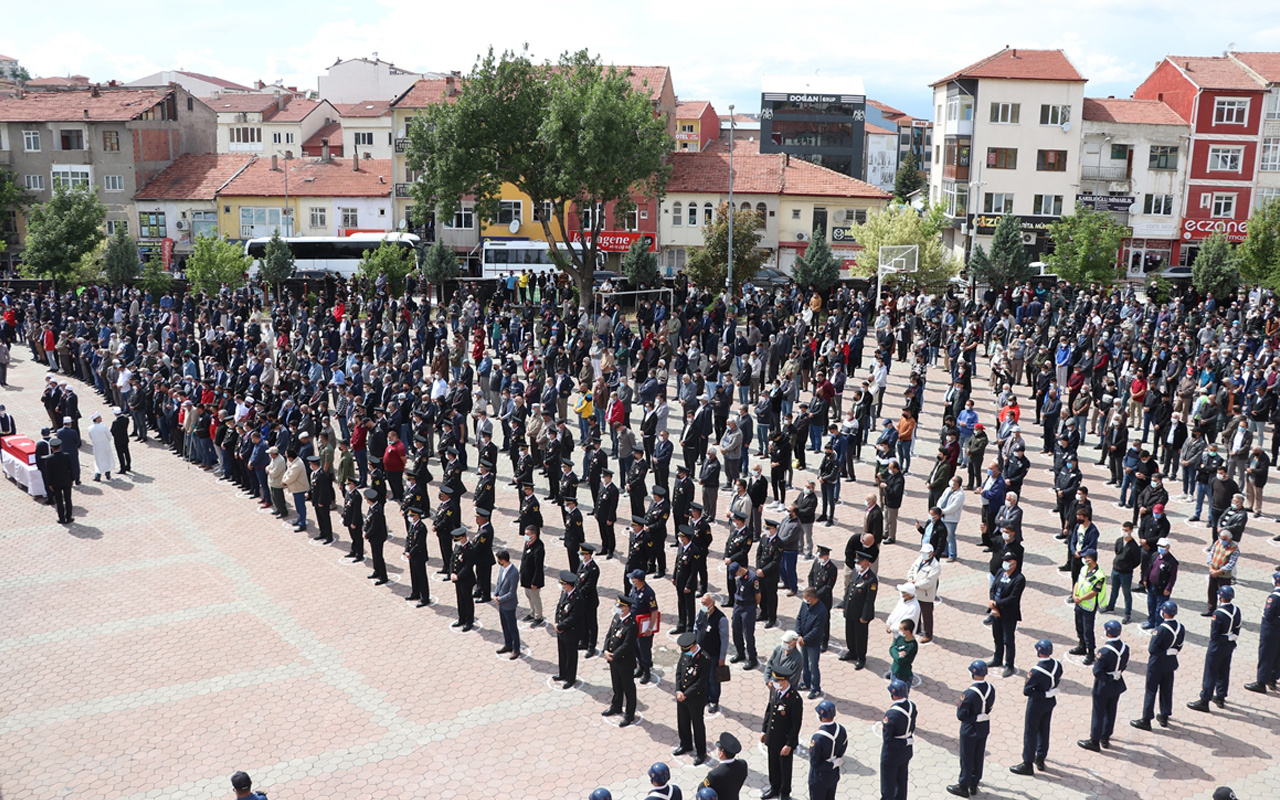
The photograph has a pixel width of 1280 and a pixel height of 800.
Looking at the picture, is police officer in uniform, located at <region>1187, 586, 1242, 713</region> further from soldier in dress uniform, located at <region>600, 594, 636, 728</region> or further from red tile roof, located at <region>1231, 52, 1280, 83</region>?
red tile roof, located at <region>1231, 52, 1280, 83</region>

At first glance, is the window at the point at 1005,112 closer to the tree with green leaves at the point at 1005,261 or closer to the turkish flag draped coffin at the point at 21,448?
the tree with green leaves at the point at 1005,261

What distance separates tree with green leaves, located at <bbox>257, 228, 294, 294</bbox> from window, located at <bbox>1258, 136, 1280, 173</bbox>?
147ft

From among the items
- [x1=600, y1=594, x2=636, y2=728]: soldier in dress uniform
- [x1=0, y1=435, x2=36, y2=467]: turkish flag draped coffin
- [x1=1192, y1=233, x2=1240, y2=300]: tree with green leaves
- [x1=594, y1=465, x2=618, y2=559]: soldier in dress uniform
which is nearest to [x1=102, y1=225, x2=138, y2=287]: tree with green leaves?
[x1=0, y1=435, x2=36, y2=467]: turkish flag draped coffin

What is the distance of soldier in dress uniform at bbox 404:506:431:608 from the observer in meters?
14.7

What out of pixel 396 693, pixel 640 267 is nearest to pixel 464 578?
pixel 396 693

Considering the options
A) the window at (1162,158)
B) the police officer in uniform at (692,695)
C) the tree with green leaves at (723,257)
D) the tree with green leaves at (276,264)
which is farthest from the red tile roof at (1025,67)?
the police officer in uniform at (692,695)

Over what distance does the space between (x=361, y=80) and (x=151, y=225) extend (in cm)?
2732

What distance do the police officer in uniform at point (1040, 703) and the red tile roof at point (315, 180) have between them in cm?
5123

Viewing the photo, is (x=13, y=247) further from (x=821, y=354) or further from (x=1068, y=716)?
(x=1068, y=716)

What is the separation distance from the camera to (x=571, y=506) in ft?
51.7

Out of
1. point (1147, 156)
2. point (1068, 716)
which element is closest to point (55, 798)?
point (1068, 716)

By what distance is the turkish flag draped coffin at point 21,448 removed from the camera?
66.3ft

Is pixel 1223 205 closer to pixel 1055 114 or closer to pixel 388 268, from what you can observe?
pixel 1055 114

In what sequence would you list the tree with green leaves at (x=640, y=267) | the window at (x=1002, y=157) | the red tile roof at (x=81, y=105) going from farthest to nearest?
the red tile roof at (x=81, y=105) → the window at (x=1002, y=157) → the tree with green leaves at (x=640, y=267)
